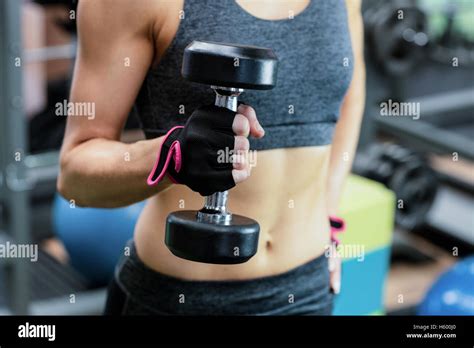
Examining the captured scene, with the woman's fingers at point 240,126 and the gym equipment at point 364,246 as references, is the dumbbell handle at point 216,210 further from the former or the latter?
the gym equipment at point 364,246

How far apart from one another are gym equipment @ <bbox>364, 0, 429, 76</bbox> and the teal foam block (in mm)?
998

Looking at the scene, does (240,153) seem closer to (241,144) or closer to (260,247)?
(241,144)

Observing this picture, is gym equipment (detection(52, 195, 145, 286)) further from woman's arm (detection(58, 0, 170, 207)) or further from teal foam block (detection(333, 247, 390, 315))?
woman's arm (detection(58, 0, 170, 207))

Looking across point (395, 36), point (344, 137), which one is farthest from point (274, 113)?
point (395, 36)

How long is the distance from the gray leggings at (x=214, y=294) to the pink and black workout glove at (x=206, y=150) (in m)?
0.23

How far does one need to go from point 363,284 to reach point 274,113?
3.39 ft

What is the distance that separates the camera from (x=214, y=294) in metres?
1.06

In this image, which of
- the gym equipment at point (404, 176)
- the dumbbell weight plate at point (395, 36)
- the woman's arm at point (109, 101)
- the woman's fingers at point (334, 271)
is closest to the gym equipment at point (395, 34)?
the dumbbell weight plate at point (395, 36)

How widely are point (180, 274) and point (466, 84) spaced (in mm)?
3795

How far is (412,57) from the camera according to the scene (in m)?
2.97

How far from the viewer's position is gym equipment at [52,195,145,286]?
7.17 feet

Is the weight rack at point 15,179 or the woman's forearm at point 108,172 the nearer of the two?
the woman's forearm at point 108,172

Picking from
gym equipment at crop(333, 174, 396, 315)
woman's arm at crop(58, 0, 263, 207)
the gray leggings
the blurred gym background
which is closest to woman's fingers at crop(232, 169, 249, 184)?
woman's arm at crop(58, 0, 263, 207)

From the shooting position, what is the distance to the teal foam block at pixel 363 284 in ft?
6.19
